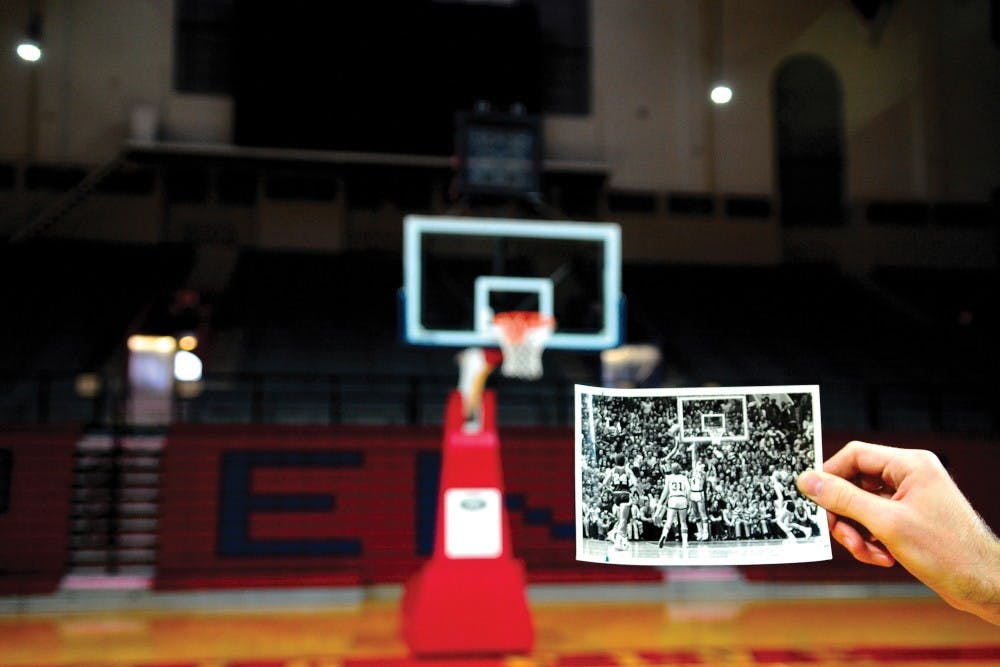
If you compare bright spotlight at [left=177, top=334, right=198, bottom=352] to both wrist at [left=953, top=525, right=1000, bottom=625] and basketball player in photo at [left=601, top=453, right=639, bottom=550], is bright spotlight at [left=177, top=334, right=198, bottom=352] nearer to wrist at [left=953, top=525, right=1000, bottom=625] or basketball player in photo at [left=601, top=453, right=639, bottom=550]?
basketball player in photo at [left=601, top=453, right=639, bottom=550]

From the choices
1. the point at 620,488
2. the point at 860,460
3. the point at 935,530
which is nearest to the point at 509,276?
the point at 620,488

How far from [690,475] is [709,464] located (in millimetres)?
33

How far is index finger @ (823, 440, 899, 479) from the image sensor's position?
1.20 metres

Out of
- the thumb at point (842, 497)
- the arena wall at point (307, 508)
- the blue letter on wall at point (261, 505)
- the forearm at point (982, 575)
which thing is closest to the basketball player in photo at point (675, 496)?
the thumb at point (842, 497)

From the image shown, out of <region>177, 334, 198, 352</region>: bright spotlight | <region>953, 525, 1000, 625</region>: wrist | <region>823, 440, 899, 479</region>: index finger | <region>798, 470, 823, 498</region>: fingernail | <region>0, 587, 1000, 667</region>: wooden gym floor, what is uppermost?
<region>177, 334, 198, 352</region>: bright spotlight

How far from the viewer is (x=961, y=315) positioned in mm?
13102

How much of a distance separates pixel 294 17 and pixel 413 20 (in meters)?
1.65

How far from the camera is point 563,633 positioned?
5.64 m

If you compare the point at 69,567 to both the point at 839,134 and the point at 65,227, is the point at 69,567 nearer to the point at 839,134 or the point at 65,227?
the point at 65,227

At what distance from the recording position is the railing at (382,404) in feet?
31.3

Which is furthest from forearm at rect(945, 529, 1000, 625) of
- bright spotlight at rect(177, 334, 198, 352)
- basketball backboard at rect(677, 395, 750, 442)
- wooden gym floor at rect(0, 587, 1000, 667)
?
bright spotlight at rect(177, 334, 198, 352)

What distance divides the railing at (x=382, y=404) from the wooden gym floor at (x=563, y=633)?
296cm

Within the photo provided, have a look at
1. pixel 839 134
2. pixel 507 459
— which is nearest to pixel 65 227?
pixel 507 459

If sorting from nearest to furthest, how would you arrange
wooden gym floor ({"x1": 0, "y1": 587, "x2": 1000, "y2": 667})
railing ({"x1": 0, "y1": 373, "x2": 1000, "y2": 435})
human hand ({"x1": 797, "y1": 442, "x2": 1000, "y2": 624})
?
human hand ({"x1": 797, "y1": 442, "x2": 1000, "y2": 624}), wooden gym floor ({"x1": 0, "y1": 587, "x2": 1000, "y2": 667}), railing ({"x1": 0, "y1": 373, "x2": 1000, "y2": 435})
